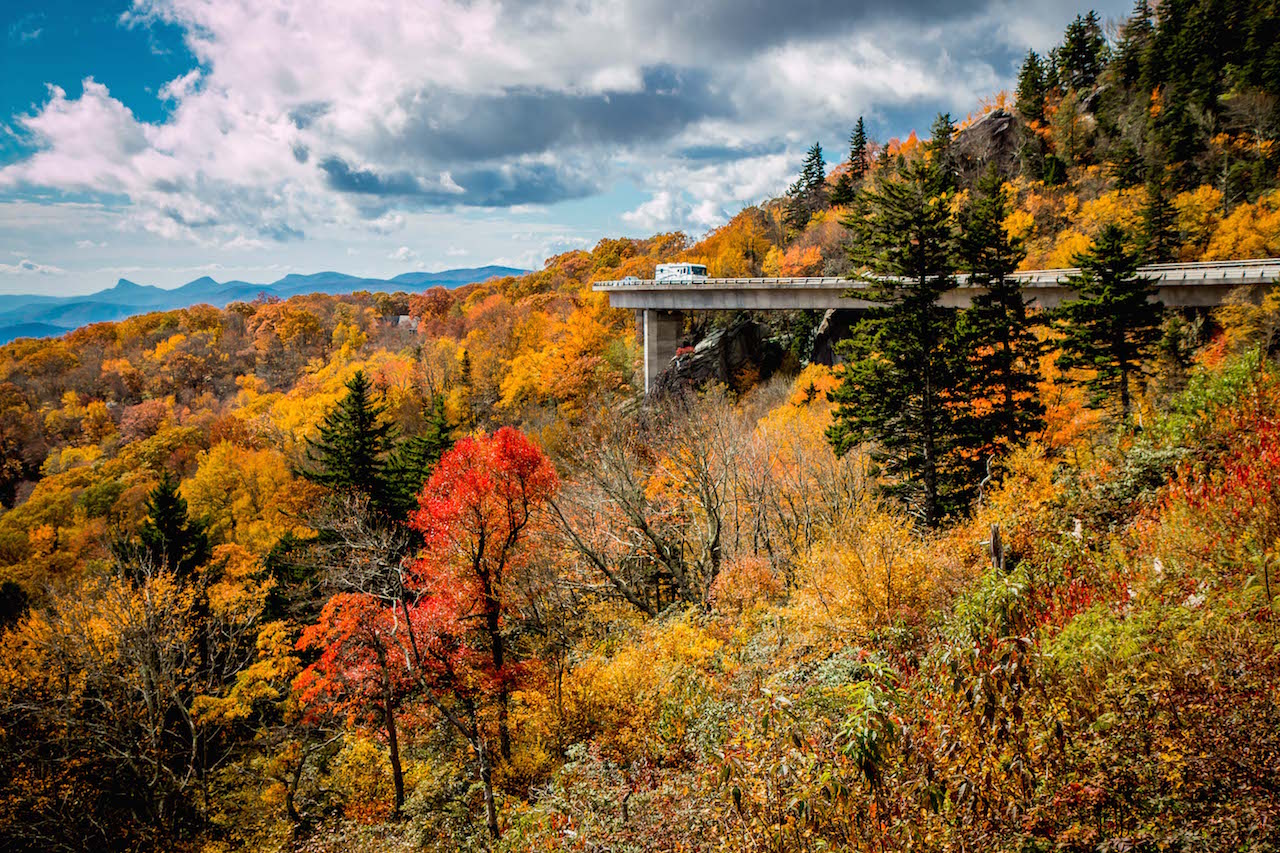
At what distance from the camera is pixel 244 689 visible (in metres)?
22.7

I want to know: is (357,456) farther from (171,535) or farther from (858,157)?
(858,157)

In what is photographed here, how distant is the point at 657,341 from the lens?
5628 cm

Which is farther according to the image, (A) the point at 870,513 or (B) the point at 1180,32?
(B) the point at 1180,32

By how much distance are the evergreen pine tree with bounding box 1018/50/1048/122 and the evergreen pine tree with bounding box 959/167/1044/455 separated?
55.3 metres

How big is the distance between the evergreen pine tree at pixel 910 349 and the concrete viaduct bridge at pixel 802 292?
203 cm

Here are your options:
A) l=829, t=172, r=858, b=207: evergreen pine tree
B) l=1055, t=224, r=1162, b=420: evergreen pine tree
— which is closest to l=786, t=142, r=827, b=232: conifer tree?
l=829, t=172, r=858, b=207: evergreen pine tree

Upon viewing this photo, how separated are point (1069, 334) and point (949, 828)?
27.2 m

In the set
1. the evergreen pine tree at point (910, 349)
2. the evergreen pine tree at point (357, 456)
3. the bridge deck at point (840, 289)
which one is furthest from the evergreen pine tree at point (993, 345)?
the evergreen pine tree at point (357, 456)

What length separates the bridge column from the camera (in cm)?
5600

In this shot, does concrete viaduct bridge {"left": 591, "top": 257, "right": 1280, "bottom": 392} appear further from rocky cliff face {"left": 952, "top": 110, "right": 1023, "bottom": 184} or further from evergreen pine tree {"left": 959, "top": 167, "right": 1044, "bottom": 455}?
rocky cliff face {"left": 952, "top": 110, "right": 1023, "bottom": 184}

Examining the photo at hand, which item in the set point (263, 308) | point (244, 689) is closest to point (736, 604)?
point (244, 689)

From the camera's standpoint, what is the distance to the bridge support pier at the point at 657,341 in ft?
184

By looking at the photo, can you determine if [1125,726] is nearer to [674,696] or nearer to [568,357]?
[674,696]

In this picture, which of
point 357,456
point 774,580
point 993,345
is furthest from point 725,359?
point 774,580
